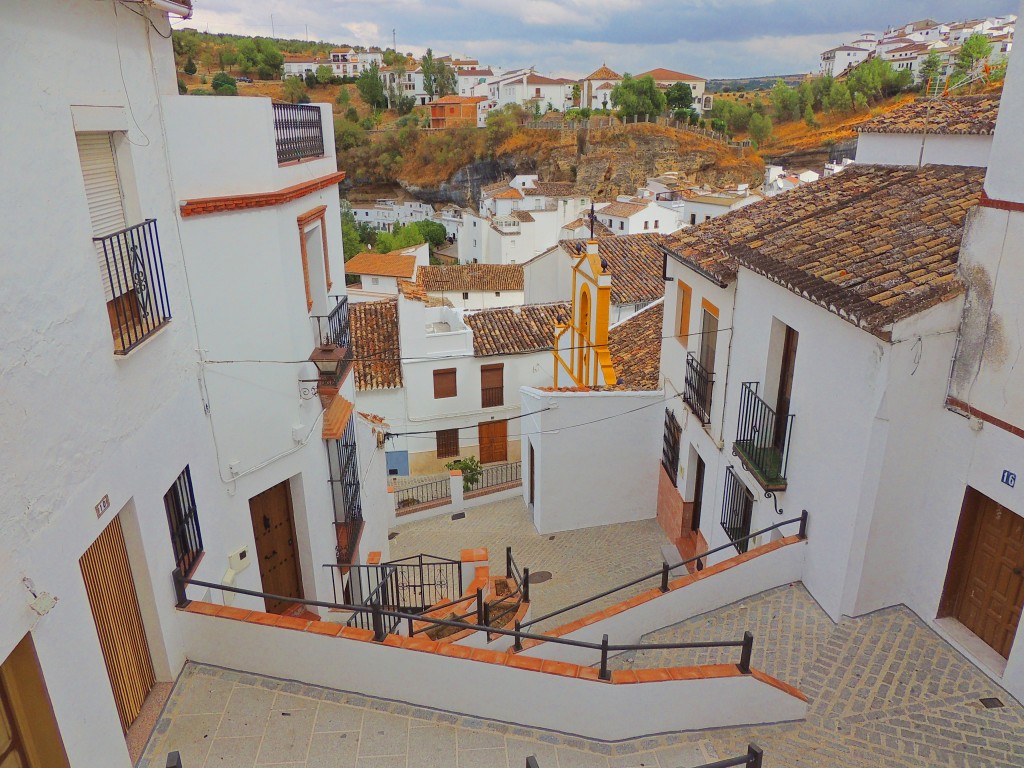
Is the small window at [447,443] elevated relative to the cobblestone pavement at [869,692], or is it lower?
lower

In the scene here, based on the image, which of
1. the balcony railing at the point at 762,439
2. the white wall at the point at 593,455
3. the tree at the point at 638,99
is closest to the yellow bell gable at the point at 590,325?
the white wall at the point at 593,455

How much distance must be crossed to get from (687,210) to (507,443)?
2813cm

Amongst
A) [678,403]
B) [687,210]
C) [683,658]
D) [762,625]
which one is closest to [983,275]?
[762,625]

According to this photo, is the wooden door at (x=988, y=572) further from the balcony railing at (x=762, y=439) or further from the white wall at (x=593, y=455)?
the white wall at (x=593, y=455)

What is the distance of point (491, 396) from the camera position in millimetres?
23000

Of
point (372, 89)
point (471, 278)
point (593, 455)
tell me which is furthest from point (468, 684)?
point (372, 89)

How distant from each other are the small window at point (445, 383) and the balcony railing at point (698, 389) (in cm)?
1106

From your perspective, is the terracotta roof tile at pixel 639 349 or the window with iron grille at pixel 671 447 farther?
the terracotta roof tile at pixel 639 349

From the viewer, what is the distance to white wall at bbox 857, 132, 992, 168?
316 inches

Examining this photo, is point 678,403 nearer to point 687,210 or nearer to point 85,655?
point 85,655

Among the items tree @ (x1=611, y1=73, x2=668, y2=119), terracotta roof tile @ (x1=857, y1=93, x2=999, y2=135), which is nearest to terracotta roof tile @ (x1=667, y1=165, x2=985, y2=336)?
terracotta roof tile @ (x1=857, y1=93, x2=999, y2=135)

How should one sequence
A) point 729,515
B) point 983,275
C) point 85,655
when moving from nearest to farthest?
point 85,655
point 983,275
point 729,515

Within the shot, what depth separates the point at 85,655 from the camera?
15.2 feet

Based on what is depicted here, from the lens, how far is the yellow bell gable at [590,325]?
15.1 meters
